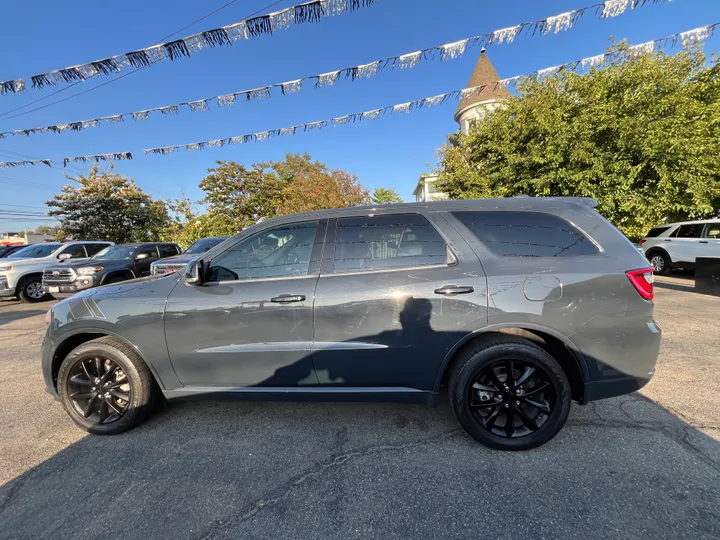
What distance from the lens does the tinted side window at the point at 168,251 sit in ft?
33.8

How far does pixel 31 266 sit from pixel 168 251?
335 centimetres

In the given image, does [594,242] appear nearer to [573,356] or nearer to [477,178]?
[573,356]

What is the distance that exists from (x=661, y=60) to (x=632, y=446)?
14.0m

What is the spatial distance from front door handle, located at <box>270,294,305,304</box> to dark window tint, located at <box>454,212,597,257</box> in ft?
4.46

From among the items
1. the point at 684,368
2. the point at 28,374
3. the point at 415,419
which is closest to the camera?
the point at 415,419

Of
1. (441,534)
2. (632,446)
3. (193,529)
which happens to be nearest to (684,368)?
(632,446)

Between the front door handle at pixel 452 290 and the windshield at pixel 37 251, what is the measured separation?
1252cm

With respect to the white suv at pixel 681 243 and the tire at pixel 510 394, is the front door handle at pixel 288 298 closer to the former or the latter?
the tire at pixel 510 394

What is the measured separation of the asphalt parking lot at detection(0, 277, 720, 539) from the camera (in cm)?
175

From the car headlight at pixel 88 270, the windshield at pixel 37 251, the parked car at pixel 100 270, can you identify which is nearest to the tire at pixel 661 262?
the parked car at pixel 100 270

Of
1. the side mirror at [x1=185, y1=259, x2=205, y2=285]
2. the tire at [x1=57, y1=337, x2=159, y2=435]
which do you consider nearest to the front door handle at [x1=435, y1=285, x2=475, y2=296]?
the side mirror at [x1=185, y1=259, x2=205, y2=285]

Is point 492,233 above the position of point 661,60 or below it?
below

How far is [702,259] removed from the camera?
281 inches

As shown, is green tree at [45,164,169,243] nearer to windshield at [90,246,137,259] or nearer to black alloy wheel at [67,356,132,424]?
windshield at [90,246,137,259]
